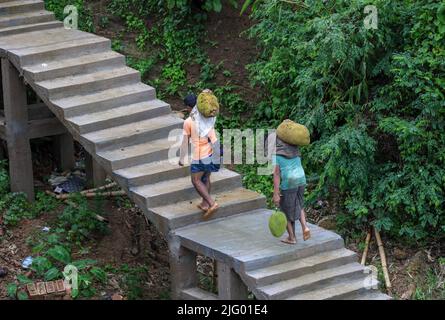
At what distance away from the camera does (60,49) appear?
1128 centimetres

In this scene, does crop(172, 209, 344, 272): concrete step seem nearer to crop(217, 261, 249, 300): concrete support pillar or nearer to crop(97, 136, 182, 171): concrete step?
crop(217, 261, 249, 300): concrete support pillar

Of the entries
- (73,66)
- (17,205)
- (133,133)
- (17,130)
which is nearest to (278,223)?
(133,133)

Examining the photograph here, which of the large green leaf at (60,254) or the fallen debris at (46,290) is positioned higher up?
the large green leaf at (60,254)

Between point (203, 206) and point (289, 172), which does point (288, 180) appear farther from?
point (203, 206)

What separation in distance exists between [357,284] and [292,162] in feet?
4.31

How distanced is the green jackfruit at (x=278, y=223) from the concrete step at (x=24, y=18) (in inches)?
203

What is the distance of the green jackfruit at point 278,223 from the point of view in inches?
345

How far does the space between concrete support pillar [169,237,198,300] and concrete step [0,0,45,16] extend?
4.63 m

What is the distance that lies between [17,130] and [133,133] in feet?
6.04

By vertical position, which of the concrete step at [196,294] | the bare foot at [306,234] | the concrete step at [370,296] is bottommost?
the concrete step at [196,294]

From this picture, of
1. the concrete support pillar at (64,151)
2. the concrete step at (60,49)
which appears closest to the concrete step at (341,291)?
the concrete step at (60,49)

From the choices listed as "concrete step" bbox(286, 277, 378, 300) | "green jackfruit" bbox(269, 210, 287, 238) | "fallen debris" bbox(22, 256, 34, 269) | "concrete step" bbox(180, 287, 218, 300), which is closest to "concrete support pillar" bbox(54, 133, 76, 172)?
"fallen debris" bbox(22, 256, 34, 269)

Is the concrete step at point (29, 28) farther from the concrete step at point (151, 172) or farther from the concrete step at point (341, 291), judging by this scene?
the concrete step at point (341, 291)

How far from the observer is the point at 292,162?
8.88 m
